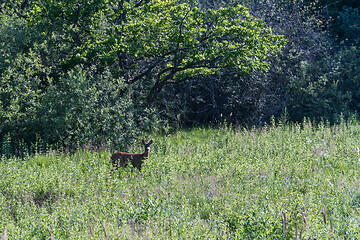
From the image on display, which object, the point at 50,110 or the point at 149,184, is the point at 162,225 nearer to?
the point at 149,184

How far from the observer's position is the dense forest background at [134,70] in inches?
436

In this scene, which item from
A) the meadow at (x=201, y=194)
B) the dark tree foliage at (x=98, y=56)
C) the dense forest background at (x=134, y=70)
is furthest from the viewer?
the dense forest background at (x=134, y=70)

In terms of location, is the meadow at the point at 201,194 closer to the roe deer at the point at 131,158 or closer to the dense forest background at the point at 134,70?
the roe deer at the point at 131,158

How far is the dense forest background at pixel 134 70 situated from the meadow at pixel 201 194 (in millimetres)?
1452

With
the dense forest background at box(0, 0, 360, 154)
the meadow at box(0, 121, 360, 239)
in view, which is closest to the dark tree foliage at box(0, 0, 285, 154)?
the dense forest background at box(0, 0, 360, 154)

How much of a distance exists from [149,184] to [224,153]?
278cm

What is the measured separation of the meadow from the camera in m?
4.70

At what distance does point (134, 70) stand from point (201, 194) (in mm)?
7898

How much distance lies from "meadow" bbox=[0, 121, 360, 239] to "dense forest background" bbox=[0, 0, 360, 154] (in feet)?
4.76

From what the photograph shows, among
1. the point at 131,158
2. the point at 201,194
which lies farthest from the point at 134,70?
the point at 201,194

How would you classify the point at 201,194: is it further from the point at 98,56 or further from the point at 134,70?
the point at 134,70

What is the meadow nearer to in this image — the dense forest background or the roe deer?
the roe deer

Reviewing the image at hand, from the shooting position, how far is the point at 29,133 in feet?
38.6

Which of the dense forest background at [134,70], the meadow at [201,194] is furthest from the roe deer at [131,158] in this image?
the dense forest background at [134,70]
